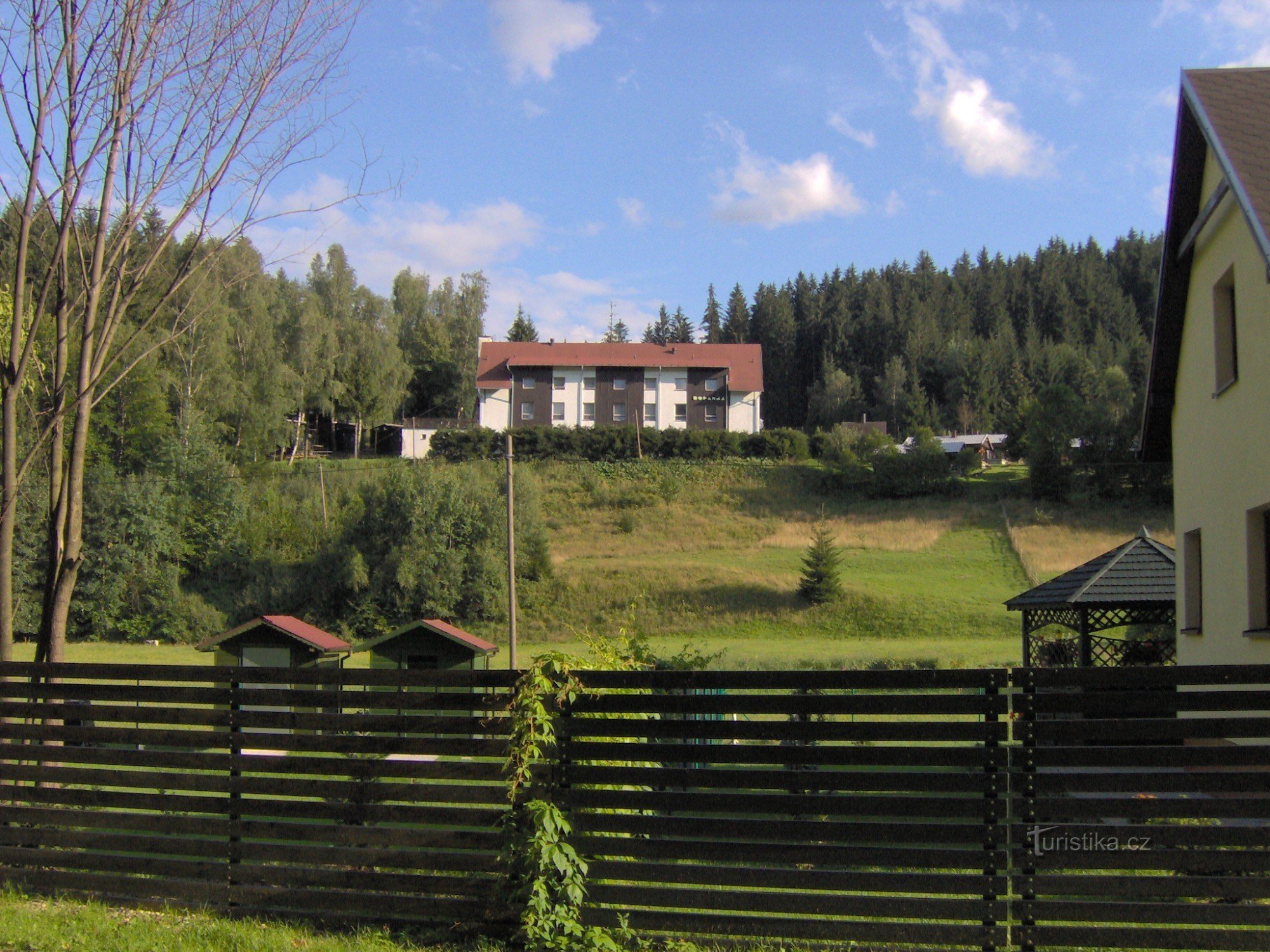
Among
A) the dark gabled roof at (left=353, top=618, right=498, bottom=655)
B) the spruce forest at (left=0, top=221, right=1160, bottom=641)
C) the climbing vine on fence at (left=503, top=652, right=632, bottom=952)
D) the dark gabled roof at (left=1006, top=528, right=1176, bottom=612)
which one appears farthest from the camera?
the spruce forest at (left=0, top=221, right=1160, bottom=641)

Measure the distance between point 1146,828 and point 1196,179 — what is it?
836 centimetres

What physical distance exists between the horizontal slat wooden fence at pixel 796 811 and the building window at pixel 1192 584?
7.90m

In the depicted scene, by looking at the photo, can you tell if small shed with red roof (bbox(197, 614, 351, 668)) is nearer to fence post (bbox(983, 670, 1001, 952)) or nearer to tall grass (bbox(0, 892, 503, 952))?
tall grass (bbox(0, 892, 503, 952))

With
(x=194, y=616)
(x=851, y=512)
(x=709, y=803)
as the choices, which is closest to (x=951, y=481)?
(x=851, y=512)

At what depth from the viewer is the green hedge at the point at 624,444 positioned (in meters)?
55.6

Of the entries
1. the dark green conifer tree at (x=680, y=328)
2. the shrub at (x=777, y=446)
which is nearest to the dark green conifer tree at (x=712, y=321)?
the dark green conifer tree at (x=680, y=328)

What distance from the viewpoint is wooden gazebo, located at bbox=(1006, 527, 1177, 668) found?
1282cm

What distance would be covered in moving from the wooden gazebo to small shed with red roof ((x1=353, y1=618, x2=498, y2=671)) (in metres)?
8.75

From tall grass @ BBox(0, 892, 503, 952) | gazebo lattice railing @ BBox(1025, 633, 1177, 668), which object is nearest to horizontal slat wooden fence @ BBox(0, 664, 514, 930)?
tall grass @ BBox(0, 892, 503, 952)

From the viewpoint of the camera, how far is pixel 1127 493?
46844 millimetres

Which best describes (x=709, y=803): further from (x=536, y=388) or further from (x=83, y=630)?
(x=536, y=388)

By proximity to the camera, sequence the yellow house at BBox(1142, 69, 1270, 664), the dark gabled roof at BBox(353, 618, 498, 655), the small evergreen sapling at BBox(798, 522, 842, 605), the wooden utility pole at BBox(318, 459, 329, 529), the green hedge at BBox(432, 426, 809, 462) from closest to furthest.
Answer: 1. the yellow house at BBox(1142, 69, 1270, 664)
2. the dark gabled roof at BBox(353, 618, 498, 655)
3. the small evergreen sapling at BBox(798, 522, 842, 605)
4. the wooden utility pole at BBox(318, 459, 329, 529)
5. the green hedge at BBox(432, 426, 809, 462)

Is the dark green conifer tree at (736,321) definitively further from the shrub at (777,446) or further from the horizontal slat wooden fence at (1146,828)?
the horizontal slat wooden fence at (1146,828)

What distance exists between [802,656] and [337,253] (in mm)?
57940
